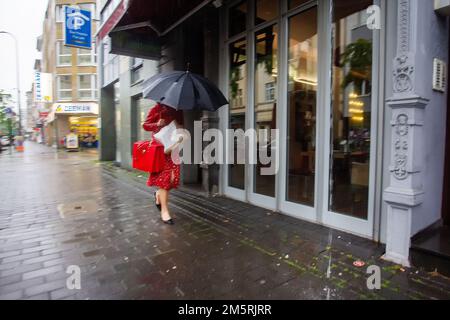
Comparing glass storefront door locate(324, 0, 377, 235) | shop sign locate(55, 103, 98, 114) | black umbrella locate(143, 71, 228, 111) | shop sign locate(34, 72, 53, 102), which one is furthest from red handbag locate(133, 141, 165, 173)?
shop sign locate(34, 72, 53, 102)

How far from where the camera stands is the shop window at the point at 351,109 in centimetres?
385

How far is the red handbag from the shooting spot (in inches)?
178

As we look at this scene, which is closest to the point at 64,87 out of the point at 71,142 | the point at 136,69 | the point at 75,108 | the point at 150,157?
the point at 75,108

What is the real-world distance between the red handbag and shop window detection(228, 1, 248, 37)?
309 cm

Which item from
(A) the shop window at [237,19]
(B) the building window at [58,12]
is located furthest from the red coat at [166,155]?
(B) the building window at [58,12]

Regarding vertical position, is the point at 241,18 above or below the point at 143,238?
above

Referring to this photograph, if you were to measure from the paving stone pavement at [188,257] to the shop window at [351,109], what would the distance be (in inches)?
26.6

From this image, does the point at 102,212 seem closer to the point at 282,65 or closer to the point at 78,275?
the point at 78,275

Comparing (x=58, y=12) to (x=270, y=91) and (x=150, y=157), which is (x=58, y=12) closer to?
(x=270, y=91)

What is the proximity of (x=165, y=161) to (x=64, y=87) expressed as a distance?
1184 inches

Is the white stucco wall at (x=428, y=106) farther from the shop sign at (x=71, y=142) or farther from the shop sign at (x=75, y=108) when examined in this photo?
the shop sign at (x=75, y=108)

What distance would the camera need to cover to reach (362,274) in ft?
9.44
